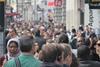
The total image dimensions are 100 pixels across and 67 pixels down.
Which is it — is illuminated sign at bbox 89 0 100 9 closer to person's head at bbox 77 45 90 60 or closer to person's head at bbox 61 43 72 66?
person's head at bbox 77 45 90 60

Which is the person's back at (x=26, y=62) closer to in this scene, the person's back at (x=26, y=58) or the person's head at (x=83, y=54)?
the person's back at (x=26, y=58)

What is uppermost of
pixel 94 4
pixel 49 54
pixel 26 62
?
pixel 94 4

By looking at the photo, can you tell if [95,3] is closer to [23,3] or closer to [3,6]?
[3,6]

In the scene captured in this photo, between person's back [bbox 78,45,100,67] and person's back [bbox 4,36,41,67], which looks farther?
person's back [bbox 78,45,100,67]

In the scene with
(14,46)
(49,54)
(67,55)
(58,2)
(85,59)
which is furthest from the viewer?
(58,2)

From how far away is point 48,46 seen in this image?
7.72 m

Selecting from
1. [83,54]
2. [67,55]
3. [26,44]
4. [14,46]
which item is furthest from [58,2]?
[26,44]

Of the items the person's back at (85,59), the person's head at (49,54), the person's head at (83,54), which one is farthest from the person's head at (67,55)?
the person's head at (83,54)

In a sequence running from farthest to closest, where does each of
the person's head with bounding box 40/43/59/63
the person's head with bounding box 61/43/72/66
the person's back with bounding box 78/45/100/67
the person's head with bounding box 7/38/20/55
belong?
the person's head with bounding box 7/38/20/55, the person's back with bounding box 78/45/100/67, the person's head with bounding box 61/43/72/66, the person's head with bounding box 40/43/59/63

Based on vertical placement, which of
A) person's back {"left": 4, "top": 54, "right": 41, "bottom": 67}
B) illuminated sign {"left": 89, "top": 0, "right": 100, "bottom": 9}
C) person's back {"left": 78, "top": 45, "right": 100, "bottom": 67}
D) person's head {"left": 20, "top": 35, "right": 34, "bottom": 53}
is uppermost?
illuminated sign {"left": 89, "top": 0, "right": 100, "bottom": 9}

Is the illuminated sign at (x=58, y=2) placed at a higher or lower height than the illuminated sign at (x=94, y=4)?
lower

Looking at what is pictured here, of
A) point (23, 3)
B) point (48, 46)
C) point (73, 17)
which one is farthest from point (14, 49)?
point (23, 3)

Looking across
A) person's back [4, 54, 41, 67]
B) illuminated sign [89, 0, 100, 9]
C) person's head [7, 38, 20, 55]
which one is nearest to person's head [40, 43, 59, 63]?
person's back [4, 54, 41, 67]

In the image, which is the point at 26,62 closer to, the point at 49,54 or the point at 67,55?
the point at 49,54
